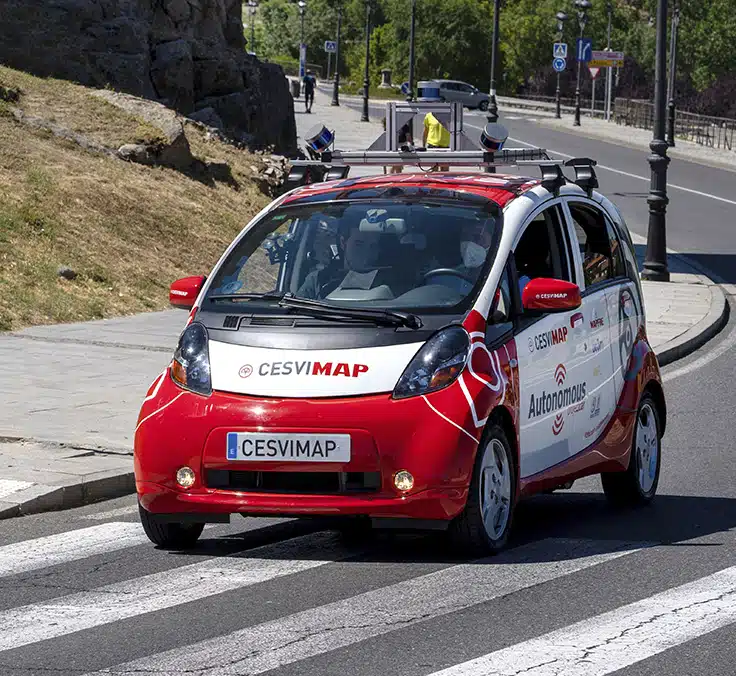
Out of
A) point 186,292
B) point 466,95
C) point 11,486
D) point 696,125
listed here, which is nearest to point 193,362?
point 186,292

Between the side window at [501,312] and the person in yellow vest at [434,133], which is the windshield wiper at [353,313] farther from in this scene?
the person in yellow vest at [434,133]

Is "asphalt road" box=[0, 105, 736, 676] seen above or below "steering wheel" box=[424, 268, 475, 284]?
below

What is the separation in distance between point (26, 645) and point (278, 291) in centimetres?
260

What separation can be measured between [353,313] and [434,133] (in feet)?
57.6

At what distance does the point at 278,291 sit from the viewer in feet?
26.9

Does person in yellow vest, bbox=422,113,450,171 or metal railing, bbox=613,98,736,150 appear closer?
person in yellow vest, bbox=422,113,450,171

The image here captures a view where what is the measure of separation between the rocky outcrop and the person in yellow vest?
8.65 metres

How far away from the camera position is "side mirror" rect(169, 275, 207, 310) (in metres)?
8.46

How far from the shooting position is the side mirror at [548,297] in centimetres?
793

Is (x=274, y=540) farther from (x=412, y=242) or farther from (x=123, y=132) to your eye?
(x=123, y=132)

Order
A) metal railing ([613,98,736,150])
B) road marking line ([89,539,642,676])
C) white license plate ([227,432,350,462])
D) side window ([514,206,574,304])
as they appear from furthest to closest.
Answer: metal railing ([613,98,736,150]) < side window ([514,206,574,304]) < white license plate ([227,432,350,462]) < road marking line ([89,539,642,676])

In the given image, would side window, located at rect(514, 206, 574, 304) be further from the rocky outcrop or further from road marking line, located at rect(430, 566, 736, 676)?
the rocky outcrop

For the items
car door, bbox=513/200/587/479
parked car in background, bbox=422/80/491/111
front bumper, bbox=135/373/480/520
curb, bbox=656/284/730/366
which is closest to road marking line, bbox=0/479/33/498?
front bumper, bbox=135/373/480/520

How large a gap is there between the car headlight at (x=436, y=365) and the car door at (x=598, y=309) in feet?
4.47
